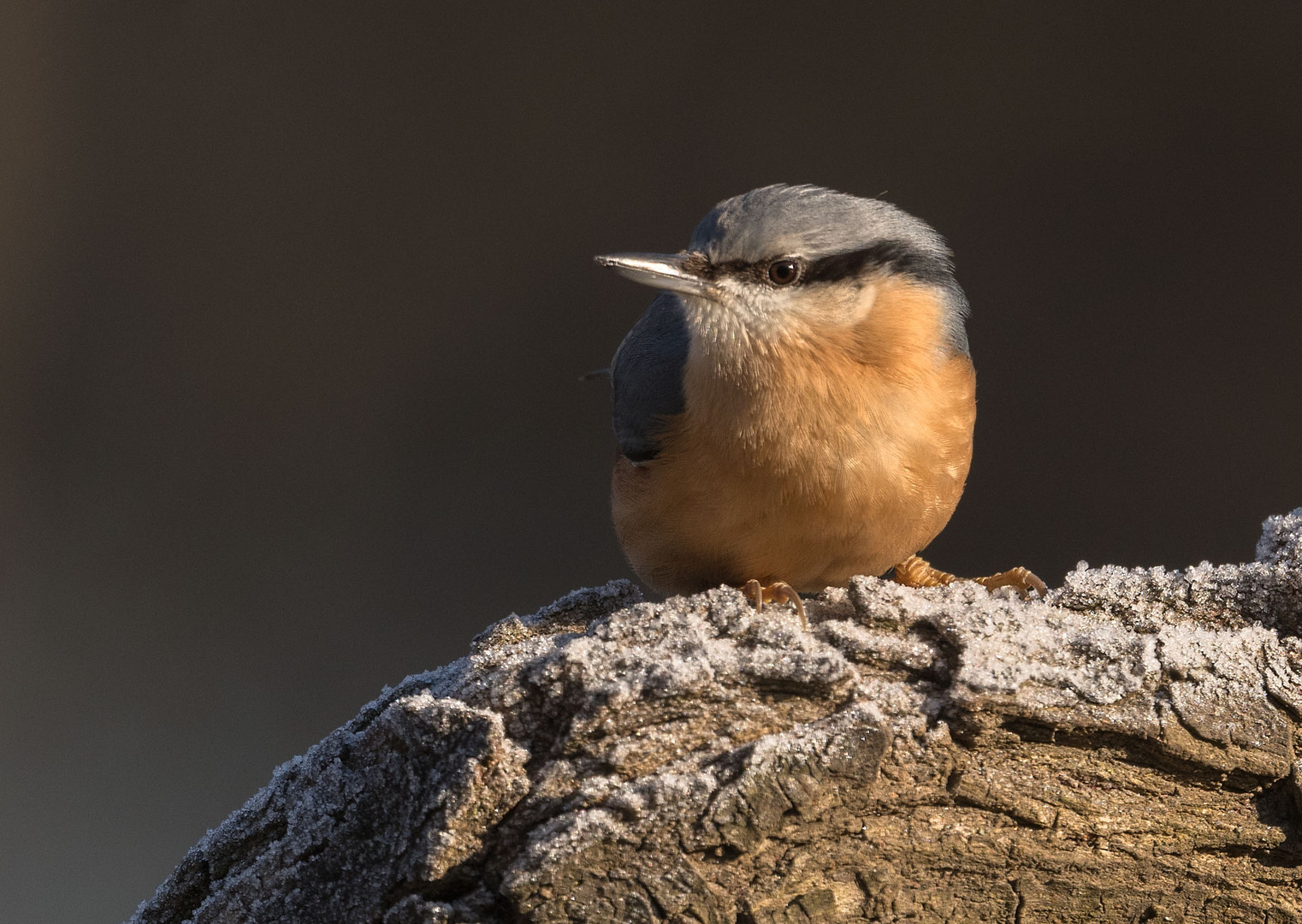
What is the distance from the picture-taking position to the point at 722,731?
116 centimetres

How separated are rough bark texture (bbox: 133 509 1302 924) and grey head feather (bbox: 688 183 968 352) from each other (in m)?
0.46

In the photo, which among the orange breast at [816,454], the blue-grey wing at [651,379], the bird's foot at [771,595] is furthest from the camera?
the blue-grey wing at [651,379]

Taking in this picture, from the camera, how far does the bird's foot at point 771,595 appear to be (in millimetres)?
1374

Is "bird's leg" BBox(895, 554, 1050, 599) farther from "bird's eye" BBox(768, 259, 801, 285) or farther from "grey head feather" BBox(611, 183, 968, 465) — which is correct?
"bird's eye" BBox(768, 259, 801, 285)

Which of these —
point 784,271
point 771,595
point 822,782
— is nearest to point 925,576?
point 771,595

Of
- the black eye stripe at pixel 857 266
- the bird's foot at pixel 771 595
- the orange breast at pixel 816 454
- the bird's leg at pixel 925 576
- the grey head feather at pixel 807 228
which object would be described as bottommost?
the bird's leg at pixel 925 576

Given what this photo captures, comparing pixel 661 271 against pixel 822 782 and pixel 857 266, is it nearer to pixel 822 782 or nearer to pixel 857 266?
pixel 857 266

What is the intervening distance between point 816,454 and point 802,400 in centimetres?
7

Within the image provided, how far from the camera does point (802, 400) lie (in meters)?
1.47

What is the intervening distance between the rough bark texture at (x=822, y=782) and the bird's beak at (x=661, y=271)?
1.37 ft

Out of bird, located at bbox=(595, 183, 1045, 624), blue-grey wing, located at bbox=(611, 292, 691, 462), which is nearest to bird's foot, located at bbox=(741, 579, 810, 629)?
bird, located at bbox=(595, 183, 1045, 624)

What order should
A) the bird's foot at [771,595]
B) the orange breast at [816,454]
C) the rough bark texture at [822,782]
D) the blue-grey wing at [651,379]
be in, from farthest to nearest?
the blue-grey wing at [651,379] < the orange breast at [816,454] < the bird's foot at [771,595] < the rough bark texture at [822,782]

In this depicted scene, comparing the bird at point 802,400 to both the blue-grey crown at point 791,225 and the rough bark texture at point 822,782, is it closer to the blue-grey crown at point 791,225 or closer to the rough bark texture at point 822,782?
the blue-grey crown at point 791,225

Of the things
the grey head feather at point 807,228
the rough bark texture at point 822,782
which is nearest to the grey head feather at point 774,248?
the grey head feather at point 807,228
